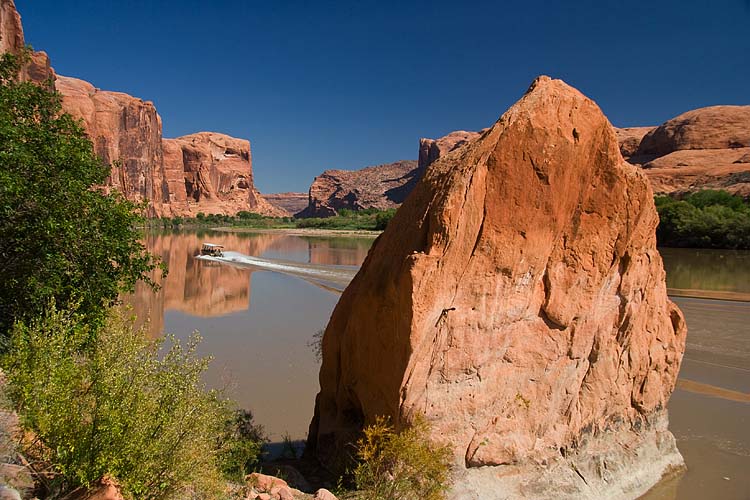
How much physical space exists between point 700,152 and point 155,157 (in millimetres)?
139360

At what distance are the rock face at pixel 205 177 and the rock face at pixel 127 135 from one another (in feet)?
31.0

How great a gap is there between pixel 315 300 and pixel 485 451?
21.6 m

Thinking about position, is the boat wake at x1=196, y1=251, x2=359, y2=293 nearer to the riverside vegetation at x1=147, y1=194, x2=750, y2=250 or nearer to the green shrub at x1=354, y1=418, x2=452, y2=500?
the green shrub at x1=354, y1=418, x2=452, y2=500

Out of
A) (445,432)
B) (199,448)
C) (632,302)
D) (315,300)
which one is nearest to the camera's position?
(199,448)

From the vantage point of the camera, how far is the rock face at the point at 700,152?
69688mm

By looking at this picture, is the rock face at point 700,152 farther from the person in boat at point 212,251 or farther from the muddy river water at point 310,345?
the person in boat at point 212,251

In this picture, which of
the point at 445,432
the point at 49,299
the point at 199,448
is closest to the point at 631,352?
the point at 445,432

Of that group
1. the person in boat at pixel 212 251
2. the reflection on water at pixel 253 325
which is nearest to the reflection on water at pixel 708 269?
the reflection on water at pixel 253 325

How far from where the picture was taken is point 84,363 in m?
5.28

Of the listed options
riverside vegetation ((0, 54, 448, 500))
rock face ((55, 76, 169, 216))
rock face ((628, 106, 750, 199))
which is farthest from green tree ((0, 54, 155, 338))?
rock face ((55, 76, 169, 216))

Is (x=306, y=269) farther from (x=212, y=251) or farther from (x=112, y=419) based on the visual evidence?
(x=112, y=419)

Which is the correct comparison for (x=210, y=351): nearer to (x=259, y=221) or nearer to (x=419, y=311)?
(x=419, y=311)

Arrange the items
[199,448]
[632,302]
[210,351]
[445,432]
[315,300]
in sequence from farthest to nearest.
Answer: [315,300]
[210,351]
[632,302]
[445,432]
[199,448]

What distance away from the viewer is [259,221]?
150 m
